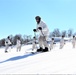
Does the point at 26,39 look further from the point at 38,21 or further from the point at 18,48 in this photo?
the point at 38,21

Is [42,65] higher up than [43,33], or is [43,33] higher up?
[43,33]

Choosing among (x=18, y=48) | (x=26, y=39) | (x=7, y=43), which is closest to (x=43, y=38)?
(x=7, y=43)

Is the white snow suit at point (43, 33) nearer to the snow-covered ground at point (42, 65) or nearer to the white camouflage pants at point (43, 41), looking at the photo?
the white camouflage pants at point (43, 41)

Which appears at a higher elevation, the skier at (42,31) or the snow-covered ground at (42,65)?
the skier at (42,31)

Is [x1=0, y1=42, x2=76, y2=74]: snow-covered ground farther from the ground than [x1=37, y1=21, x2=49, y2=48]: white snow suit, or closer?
closer

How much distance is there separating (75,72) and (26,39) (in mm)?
105967

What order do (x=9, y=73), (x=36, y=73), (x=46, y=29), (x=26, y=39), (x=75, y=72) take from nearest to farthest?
1. (x=75, y=72)
2. (x=36, y=73)
3. (x=9, y=73)
4. (x=46, y=29)
5. (x=26, y=39)

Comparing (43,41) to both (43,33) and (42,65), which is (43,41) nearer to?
(43,33)

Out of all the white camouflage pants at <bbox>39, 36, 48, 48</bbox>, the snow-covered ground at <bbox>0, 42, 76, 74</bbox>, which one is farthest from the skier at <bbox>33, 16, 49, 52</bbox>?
the snow-covered ground at <bbox>0, 42, 76, 74</bbox>

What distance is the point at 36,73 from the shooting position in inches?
205

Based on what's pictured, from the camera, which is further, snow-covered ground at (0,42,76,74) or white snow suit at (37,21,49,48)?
white snow suit at (37,21,49,48)

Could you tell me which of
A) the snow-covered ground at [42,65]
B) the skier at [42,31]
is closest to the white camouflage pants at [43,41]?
the skier at [42,31]

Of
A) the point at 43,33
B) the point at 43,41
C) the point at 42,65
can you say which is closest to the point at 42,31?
the point at 43,33

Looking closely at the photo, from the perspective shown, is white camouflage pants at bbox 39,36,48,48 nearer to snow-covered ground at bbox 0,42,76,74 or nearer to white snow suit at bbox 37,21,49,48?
white snow suit at bbox 37,21,49,48
